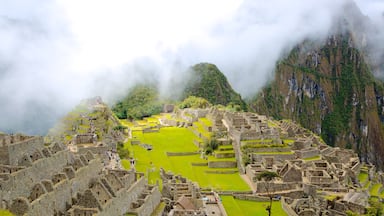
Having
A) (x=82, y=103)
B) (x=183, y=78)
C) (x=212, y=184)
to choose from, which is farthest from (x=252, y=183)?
(x=183, y=78)

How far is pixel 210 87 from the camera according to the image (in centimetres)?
12544

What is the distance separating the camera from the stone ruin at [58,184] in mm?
20109

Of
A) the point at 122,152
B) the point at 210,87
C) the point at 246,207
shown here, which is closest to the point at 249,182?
the point at 246,207

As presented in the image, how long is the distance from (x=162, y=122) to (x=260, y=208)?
43561 mm

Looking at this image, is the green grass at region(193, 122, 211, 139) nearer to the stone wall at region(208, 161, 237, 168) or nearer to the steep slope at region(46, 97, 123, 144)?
the stone wall at region(208, 161, 237, 168)

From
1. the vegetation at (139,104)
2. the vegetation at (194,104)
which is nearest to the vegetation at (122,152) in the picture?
the vegetation at (139,104)

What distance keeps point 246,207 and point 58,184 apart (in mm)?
17862

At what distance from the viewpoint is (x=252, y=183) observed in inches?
1676

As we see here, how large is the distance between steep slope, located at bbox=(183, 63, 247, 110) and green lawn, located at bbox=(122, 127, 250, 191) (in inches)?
2203

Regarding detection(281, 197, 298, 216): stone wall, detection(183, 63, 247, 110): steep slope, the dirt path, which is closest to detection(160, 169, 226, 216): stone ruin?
the dirt path

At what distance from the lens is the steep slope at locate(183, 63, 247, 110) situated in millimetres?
121481

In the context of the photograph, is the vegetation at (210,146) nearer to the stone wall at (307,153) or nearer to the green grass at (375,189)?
the stone wall at (307,153)

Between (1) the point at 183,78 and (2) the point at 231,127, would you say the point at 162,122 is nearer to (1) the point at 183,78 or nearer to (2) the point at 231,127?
(2) the point at 231,127

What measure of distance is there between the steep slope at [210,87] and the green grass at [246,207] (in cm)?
7901
